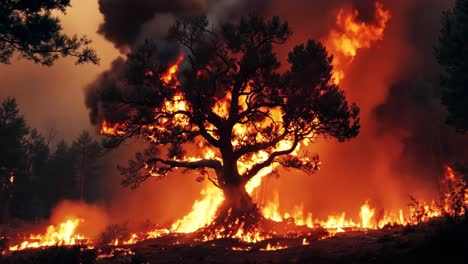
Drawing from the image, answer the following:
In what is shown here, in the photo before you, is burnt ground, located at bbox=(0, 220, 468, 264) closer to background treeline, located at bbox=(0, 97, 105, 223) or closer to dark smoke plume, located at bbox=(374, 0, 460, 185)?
dark smoke plume, located at bbox=(374, 0, 460, 185)

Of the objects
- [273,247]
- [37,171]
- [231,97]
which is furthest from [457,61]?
[37,171]

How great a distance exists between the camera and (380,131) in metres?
39.2

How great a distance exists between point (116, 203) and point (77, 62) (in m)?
64.5

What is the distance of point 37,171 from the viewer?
249 feet

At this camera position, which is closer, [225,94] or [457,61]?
[457,61]

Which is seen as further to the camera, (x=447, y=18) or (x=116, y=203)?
(x=116, y=203)

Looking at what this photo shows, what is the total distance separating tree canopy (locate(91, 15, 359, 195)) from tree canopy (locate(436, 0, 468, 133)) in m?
6.00

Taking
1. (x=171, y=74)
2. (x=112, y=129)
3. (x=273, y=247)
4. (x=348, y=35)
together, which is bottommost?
(x=273, y=247)

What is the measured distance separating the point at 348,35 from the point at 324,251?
82.7 ft

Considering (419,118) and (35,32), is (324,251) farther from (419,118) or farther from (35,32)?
(419,118)

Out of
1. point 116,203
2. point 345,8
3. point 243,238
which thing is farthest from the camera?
point 116,203

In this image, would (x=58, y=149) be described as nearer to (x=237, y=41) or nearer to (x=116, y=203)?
(x=116, y=203)

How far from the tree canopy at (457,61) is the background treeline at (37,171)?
44.5 m

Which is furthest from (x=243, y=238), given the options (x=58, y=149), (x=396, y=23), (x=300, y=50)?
(x=58, y=149)
